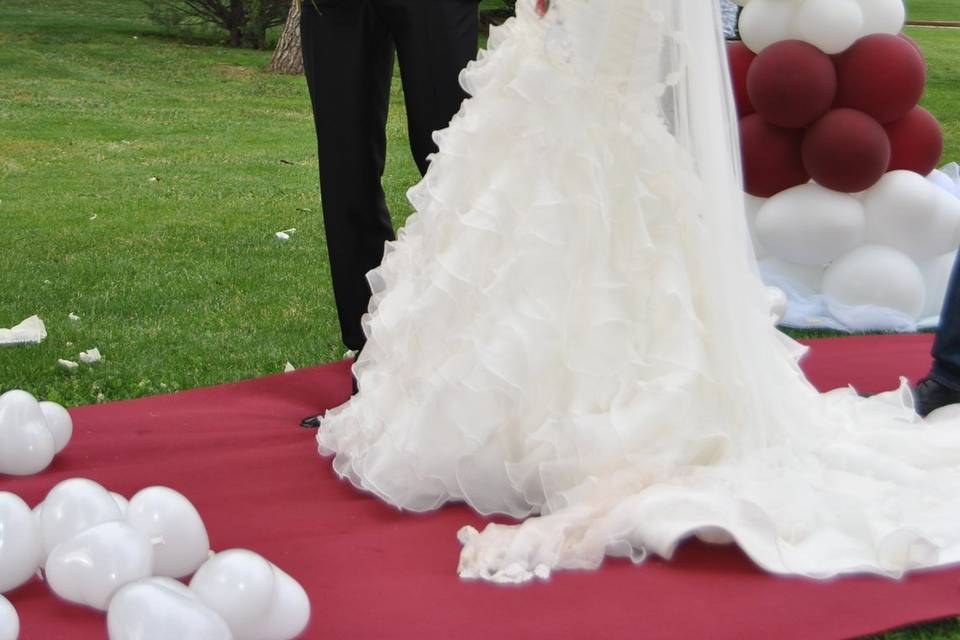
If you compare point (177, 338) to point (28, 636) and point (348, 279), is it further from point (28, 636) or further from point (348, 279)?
point (28, 636)

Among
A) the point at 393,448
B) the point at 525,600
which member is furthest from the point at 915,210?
the point at 525,600

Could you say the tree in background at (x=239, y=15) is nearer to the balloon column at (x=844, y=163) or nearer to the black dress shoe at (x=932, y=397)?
the balloon column at (x=844, y=163)

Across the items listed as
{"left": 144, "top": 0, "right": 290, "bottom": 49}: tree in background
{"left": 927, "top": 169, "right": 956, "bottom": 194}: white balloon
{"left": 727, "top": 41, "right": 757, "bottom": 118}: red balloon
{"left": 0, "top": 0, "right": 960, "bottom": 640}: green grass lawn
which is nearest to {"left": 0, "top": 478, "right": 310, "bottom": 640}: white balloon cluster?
{"left": 0, "top": 0, "right": 960, "bottom": 640}: green grass lawn

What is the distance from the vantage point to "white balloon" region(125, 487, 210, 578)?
2496mm

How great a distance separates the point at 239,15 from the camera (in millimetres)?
16547

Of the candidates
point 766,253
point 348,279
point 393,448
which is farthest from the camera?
point 766,253

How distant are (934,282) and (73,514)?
12.3 feet

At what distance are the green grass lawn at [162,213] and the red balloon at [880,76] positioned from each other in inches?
87.4

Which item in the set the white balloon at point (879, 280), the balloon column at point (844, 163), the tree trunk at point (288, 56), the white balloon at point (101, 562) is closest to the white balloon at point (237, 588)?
the white balloon at point (101, 562)

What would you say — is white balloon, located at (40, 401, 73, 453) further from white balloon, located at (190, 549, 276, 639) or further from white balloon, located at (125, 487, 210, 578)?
white balloon, located at (190, 549, 276, 639)

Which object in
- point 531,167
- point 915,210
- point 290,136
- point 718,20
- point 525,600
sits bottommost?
point 290,136

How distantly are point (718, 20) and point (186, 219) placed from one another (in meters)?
4.71

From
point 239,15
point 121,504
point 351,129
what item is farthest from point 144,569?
point 239,15

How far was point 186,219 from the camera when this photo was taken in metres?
7.32
